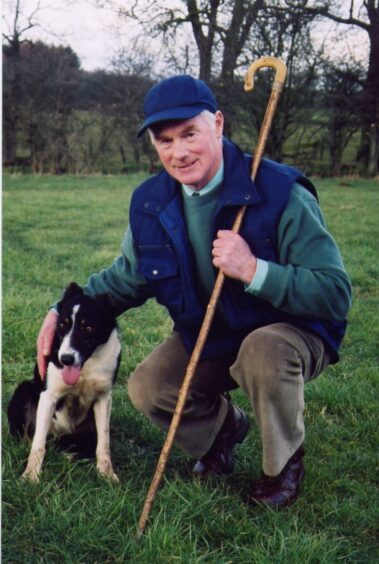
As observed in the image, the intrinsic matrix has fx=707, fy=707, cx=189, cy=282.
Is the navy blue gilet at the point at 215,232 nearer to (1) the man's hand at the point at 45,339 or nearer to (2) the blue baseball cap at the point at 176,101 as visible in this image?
(2) the blue baseball cap at the point at 176,101

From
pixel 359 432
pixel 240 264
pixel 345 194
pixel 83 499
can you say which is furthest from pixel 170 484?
pixel 345 194

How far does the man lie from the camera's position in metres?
2.84

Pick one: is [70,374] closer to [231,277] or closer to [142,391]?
[142,391]

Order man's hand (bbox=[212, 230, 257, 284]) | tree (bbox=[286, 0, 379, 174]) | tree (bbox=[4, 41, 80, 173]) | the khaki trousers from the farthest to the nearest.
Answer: tree (bbox=[4, 41, 80, 173]), tree (bbox=[286, 0, 379, 174]), the khaki trousers, man's hand (bbox=[212, 230, 257, 284])

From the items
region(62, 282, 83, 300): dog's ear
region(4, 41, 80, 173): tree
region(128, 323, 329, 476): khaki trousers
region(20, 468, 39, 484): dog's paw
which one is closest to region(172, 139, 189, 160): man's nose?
region(128, 323, 329, 476): khaki trousers

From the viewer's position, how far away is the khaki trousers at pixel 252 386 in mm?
2887

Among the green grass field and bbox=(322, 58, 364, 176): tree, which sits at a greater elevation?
bbox=(322, 58, 364, 176): tree

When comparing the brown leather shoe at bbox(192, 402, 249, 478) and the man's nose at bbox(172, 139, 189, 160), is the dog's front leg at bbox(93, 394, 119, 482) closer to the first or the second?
the brown leather shoe at bbox(192, 402, 249, 478)

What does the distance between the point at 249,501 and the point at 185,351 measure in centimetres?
76

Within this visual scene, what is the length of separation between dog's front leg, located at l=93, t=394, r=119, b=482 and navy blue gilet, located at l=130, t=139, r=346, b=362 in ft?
1.88

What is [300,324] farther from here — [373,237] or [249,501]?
[373,237]

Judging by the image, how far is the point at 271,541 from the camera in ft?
8.76

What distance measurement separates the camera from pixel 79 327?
3.33 meters

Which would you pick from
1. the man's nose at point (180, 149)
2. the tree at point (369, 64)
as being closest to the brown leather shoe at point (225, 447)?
the man's nose at point (180, 149)
